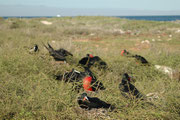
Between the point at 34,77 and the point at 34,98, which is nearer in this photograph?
the point at 34,98

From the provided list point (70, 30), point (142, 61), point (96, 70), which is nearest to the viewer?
point (96, 70)

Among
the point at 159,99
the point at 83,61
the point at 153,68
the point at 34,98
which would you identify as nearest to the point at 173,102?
the point at 159,99

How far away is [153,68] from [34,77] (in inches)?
104

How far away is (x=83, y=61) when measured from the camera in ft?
11.3

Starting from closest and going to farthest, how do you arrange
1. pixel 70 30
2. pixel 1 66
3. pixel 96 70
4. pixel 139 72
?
Answer: pixel 1 66 → pixel 96 70 → pixel 139 72 → pixel 70 30

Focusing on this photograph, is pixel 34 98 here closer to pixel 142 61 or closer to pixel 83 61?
pixel 83 61

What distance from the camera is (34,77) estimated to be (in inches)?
95.8

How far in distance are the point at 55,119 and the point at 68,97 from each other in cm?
26

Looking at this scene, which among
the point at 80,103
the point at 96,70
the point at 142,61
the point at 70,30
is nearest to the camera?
the point at 80,103

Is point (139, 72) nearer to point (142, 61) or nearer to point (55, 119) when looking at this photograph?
point (142, 61)

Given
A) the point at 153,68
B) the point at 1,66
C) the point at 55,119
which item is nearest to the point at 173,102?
the point at 55,119

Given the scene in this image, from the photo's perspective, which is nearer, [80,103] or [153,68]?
[80,103]

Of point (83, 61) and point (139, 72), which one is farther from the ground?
point (83, 61)

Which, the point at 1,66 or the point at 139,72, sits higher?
the point at 1,66
